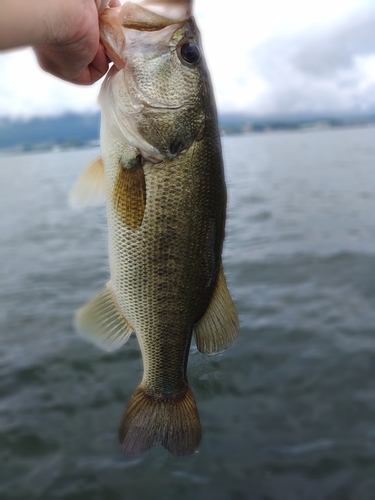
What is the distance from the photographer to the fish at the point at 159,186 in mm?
2146

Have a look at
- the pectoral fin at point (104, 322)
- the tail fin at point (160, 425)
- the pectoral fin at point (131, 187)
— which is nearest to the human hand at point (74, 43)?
the pectoral fin at point (131, 187)

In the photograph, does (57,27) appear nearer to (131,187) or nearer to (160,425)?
(131,187)

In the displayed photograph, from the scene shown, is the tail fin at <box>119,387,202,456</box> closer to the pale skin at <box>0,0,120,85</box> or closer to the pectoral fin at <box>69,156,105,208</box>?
the pectoral fin at <box>69,156,105,208</box>

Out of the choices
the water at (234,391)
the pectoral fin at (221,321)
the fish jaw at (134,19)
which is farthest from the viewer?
the water at (234,391)

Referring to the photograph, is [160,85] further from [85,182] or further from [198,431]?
[198,431]

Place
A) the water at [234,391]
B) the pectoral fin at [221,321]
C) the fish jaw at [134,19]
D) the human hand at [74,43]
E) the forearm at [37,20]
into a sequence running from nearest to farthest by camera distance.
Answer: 1. the forearm at [37,20]
2. the human hand at [74,43]
3. the fish jaw at [134,19]
4. the pectoral fin at [221,321]
5. the water at [234,391]

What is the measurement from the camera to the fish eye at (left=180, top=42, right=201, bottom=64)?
2.19 metres

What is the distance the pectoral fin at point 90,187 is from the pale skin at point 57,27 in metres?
0.45

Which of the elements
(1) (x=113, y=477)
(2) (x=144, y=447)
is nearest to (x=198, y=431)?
(2) (x=144, y=447)

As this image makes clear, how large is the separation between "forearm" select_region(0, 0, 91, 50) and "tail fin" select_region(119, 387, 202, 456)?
5.83ft

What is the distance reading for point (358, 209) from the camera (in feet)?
47.6

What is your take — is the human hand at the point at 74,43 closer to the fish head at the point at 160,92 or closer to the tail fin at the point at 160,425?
the fish head at the point at 160,92

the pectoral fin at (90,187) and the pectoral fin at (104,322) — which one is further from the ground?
the pectoral fin at (90,187)

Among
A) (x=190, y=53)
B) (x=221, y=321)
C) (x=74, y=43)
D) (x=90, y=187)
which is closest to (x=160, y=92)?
(x=190, y=53)
